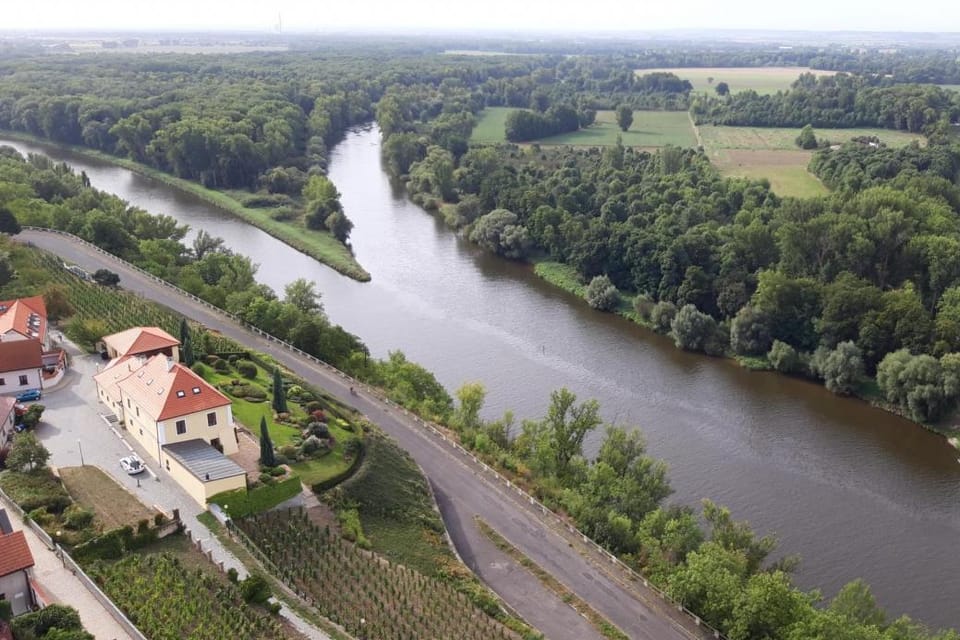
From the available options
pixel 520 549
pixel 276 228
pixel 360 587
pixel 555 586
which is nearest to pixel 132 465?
pixel 360 587

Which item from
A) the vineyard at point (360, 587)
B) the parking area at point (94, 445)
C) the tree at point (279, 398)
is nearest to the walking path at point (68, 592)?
the parking area at point (94, 445)

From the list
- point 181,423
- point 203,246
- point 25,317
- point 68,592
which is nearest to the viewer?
point 68,592

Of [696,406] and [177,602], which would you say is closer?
[177,602]

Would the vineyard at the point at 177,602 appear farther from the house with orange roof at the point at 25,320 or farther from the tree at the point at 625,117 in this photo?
the tree at the point at 625,117

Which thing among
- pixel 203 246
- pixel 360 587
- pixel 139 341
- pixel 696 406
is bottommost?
pixel 696 406

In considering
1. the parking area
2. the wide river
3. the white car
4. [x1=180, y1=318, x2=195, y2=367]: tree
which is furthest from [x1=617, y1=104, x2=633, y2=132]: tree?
the white car

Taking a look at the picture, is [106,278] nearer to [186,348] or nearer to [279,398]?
[186,348]

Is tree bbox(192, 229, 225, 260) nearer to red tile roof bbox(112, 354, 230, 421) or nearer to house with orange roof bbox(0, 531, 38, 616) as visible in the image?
red tile roof bbox(112, 354, 230, 421)
